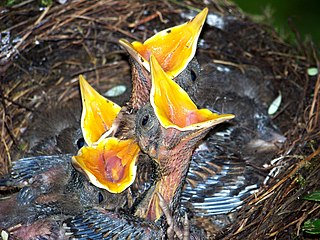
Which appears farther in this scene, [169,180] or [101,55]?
[101,55]

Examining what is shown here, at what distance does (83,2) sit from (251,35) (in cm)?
83

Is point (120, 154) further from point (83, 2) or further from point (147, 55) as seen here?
point (83, 2)

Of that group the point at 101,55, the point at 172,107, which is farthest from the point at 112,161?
the point at 101,55

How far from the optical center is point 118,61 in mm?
3303

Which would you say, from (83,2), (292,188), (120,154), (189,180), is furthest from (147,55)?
(83,2)

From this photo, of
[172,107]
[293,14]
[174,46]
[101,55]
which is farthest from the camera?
[293,14]

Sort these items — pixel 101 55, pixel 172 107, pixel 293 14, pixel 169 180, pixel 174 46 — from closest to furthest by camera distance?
1. pixel 172 107
2. pixel 169 180
3. pixel 174 46
4. pixel 101 55
5. pixel 293 14

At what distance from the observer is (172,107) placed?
6.93 ft

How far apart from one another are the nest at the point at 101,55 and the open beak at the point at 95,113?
0.55 meters

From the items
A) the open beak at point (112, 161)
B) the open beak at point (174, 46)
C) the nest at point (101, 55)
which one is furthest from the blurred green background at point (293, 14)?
the open beak at point (112, 161)

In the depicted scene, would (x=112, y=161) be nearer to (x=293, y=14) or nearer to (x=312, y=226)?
(x=312, y=226)

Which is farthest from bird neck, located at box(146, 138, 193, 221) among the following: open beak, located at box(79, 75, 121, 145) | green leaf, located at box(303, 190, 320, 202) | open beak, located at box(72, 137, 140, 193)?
green leaf, located at box(303, 190, 320, 202)

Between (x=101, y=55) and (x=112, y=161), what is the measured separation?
108cm

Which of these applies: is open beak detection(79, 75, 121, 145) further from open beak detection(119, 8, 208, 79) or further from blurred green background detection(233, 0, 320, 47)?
blurred green background detection(233, 0, 320, 47)
